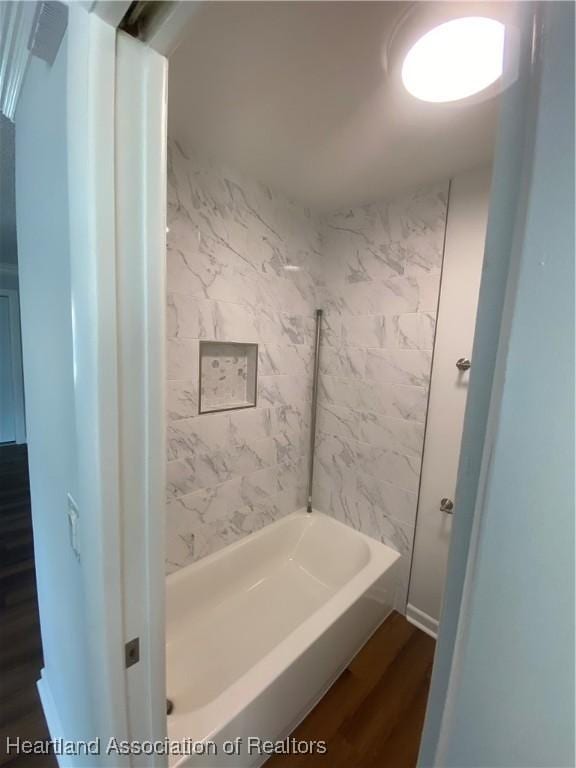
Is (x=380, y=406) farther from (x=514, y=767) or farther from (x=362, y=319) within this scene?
(x=514, y=767)

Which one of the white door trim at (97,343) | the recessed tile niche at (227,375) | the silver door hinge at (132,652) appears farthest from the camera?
the recessed tile niche at (227,375)

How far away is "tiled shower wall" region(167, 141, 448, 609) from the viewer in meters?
1.58

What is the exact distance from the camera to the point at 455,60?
37.2 inches

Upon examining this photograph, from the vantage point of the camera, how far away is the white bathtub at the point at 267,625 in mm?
1102

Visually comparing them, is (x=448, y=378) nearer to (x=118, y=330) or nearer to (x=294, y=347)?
(x=294, y=347)

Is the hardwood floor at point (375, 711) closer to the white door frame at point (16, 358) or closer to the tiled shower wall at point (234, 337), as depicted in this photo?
the tiled shower wall at point (234, 337)

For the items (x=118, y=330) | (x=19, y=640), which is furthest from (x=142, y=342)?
(x=19, y=640)

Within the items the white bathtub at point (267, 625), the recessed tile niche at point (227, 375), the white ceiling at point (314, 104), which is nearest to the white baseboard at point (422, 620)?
the white bathtub at point (267, 625)

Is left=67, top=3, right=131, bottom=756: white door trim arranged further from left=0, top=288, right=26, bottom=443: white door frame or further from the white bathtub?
left=0, top=288, right=26, bottom=443: white door frame

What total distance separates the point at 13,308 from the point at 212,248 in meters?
4.25

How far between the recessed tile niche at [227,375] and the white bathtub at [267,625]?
871 mm

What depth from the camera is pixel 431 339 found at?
5.60 feet

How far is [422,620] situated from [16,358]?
5468 millimetres

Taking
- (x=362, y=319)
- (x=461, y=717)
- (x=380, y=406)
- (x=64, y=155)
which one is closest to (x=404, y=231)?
(x=362, y=319)
